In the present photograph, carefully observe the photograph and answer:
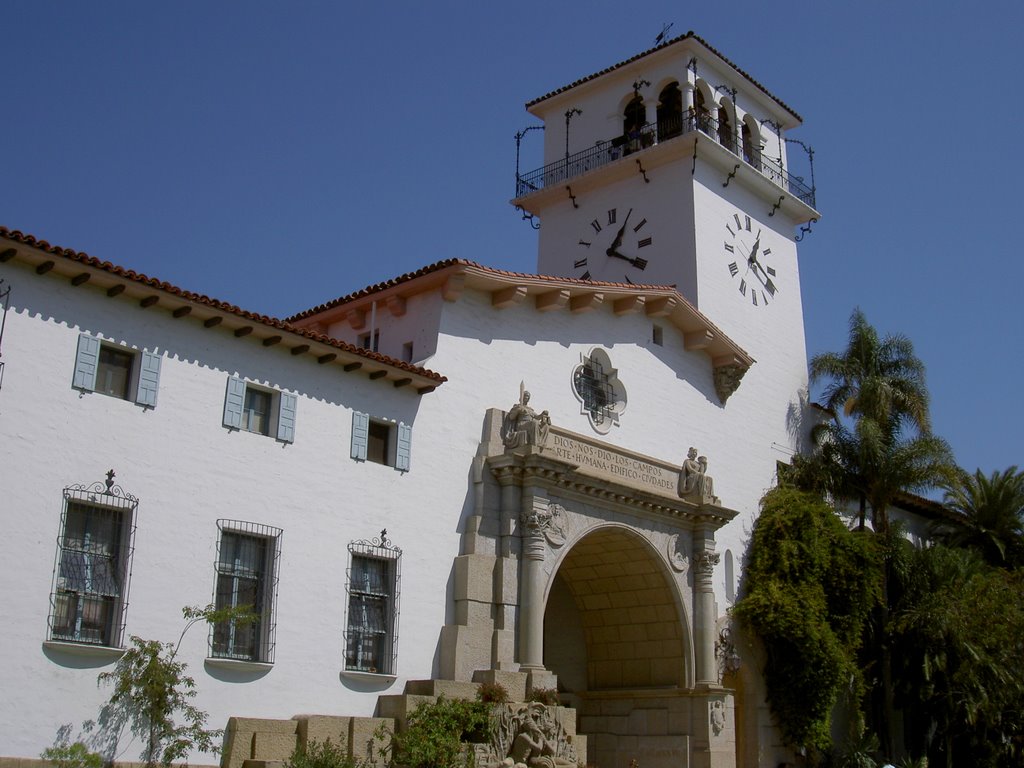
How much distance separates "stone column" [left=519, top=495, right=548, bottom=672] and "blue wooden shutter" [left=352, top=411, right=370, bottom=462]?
11.8 ft

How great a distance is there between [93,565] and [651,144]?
21081 mm

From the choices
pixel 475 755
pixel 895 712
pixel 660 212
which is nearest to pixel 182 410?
pixel 475 755

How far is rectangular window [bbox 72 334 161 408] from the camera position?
16.2 m

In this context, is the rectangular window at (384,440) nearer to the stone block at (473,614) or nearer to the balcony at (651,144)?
the stone block at (473,614)

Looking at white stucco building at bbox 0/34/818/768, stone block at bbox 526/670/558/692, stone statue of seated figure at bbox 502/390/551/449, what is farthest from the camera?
stone statue of seated figure at bbox 502/390/551/449

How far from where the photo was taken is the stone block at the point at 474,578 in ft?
67.3

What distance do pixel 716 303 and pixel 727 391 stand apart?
2843mm

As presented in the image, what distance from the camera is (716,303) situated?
98.7 feet

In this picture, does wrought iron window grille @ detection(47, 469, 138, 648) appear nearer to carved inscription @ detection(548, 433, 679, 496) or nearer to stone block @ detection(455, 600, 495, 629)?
stone block @ detection(455, 600, 495, 629)

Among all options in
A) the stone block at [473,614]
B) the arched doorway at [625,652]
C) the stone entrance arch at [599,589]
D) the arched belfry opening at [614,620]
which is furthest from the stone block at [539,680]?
the arched belfry opening at [614,620]

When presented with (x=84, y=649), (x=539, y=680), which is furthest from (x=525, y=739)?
(x=84, y=649)

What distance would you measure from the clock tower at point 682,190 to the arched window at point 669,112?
0.04m

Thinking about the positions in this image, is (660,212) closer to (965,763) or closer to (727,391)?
(727,391)

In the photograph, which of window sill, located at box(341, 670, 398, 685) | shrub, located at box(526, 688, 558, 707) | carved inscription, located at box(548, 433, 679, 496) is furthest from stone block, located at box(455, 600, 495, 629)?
carved inscription, located at box(548, 433, 679, 496)
